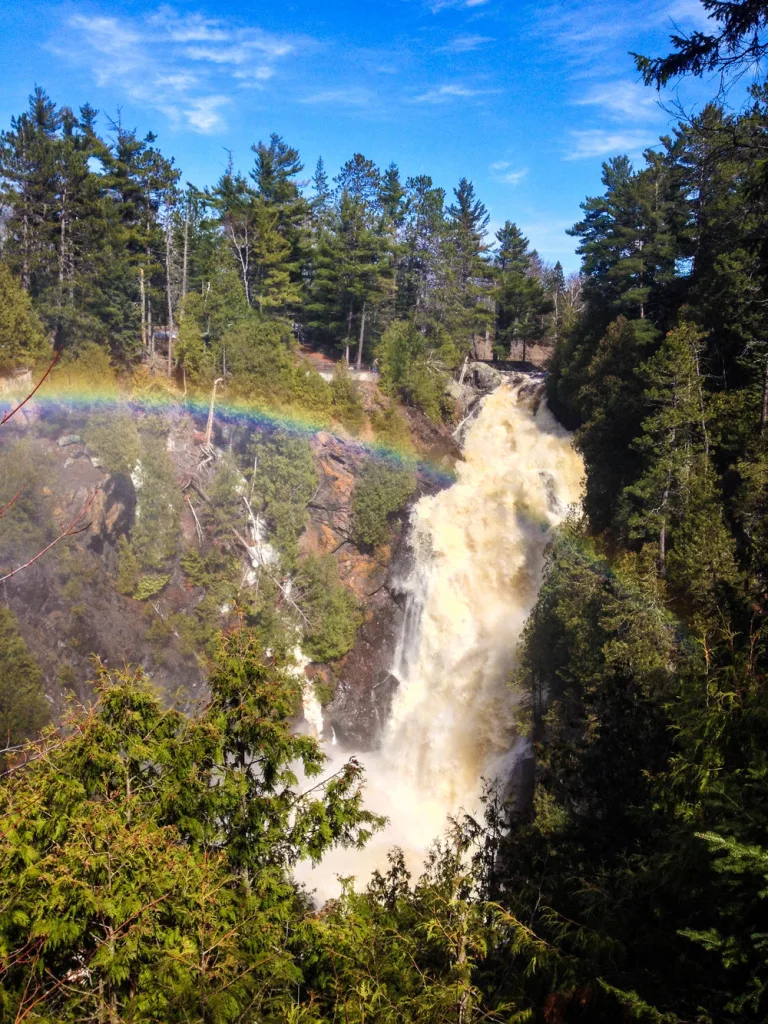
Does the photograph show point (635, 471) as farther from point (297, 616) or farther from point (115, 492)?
point (115, 492)

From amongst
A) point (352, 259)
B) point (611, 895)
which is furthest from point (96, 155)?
point (611, 895)

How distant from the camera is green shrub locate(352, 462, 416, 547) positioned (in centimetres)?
3156

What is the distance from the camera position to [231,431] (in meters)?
32.6

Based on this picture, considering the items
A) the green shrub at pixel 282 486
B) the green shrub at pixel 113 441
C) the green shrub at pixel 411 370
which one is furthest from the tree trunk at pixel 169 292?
the green shrub at pixel 411 370

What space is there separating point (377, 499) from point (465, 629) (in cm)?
735

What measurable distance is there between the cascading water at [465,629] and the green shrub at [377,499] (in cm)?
132

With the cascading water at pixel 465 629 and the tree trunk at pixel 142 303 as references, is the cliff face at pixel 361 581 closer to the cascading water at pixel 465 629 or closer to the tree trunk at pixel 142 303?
the cascading water at pixel 465 629

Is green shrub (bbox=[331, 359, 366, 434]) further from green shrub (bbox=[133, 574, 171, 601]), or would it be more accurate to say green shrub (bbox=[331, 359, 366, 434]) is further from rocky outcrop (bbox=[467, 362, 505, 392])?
green shrub (bbox=[133, 574, 171, 601])

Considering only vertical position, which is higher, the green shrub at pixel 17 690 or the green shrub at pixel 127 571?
the green shrub at pixel 127 571

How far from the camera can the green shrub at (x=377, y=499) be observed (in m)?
31.6

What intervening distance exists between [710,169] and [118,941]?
2896cm

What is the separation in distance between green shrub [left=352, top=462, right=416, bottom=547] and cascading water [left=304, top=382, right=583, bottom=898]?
132 cm

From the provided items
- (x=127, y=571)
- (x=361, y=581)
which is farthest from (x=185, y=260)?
(x=361, y=581)

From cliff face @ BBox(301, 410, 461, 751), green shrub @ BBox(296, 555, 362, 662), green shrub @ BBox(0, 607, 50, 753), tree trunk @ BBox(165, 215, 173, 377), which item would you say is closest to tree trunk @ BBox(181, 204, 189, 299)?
tree trunk @ BBox(165, 215, 173, 377)
